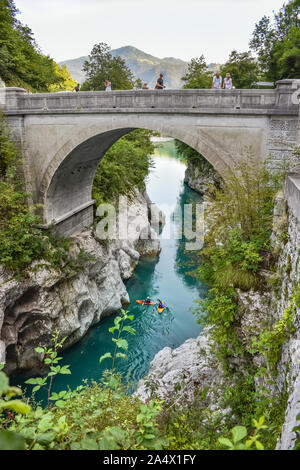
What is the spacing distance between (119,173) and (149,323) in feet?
27.4

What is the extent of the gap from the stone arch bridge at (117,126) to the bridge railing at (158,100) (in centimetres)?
2

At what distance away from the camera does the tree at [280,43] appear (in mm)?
18766

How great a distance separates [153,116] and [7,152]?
5.08 metres

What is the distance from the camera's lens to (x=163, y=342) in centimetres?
1130

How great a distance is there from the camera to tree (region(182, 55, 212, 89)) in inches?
971

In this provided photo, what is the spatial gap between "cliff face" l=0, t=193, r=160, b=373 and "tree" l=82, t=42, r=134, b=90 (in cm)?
1457

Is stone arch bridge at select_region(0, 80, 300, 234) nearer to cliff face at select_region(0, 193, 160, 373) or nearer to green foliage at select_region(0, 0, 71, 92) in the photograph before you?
cliff face at select_region(0, 193, 160, 373)

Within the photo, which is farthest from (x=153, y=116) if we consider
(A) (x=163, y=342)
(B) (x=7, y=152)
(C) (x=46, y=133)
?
(A) (x=163, y=342)

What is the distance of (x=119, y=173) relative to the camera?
17000mm

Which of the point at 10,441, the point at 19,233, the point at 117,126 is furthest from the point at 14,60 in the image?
the point at 10,441

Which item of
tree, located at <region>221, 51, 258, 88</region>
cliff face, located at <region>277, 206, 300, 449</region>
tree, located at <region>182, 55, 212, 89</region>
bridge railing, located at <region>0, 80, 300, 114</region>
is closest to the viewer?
cliff face, located at <region>277, 206, 300, 449</region>

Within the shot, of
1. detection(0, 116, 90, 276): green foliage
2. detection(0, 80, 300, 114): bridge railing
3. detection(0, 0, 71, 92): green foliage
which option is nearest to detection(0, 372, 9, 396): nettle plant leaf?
detection(0, 80, 300, 114): bridge railing

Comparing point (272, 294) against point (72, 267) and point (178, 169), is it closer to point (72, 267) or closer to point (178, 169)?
point (72, 267)

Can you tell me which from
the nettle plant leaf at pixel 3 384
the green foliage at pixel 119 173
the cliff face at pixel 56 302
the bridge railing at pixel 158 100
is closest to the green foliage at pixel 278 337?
the nettle plant leaf at pixel 3 384
